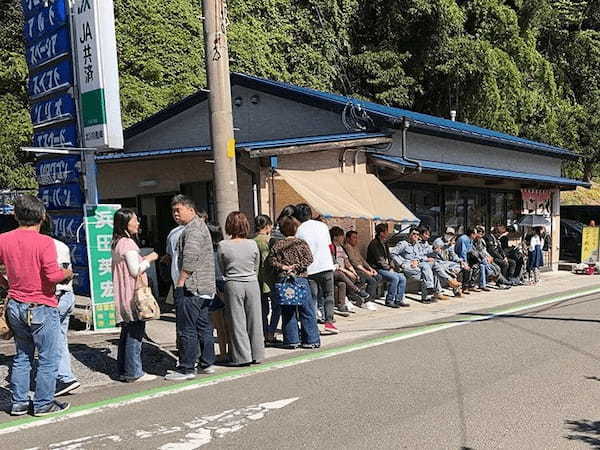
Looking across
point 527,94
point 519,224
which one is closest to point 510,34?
point 527,94

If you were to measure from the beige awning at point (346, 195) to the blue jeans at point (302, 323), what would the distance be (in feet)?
8.73

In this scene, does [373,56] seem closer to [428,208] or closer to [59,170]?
[428,208]

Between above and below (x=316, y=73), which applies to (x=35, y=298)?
below

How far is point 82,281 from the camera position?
8.61 metres

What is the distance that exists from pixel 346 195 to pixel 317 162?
107 cm

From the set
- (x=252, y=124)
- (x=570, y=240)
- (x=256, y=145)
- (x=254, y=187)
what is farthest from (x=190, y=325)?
(x=570, y=240)

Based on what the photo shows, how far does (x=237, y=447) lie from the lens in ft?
14.8

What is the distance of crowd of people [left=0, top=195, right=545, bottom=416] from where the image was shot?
5.23m

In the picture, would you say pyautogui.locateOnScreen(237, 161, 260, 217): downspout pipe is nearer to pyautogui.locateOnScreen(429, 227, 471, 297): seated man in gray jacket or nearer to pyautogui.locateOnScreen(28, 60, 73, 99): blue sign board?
pyautogui.locateOnScreen(28, 60, 73, 99): blue sign board

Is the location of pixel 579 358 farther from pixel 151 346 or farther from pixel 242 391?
pixel 151 346

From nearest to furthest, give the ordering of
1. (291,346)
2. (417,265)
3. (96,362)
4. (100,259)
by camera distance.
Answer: (96,362)
(291,346)
(100,259)
(417,265)

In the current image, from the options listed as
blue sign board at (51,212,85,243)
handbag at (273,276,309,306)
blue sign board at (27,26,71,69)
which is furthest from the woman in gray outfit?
blue sign board at (27,26,71,69)

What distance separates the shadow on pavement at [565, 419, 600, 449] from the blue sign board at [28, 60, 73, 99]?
7198 millimetres

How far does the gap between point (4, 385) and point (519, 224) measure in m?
16.9
